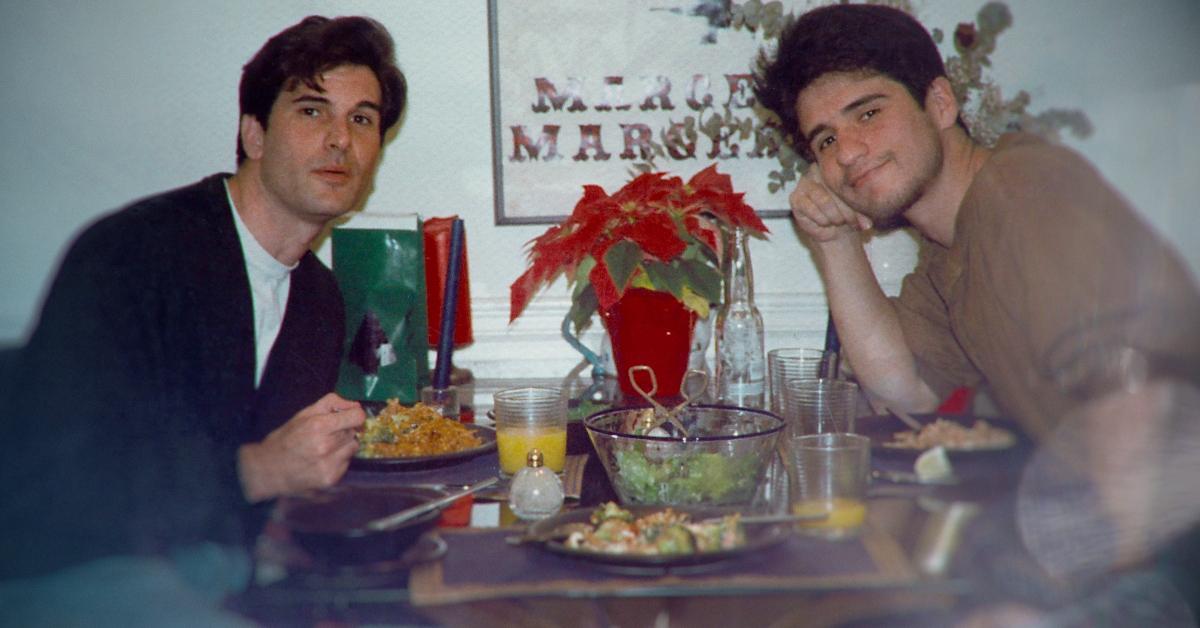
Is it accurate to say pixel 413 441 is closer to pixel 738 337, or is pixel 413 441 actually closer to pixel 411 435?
pixel 411 435

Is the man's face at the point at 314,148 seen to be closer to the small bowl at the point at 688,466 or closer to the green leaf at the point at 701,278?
the green leaf at the point at 701,278

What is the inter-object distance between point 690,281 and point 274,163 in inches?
23.2

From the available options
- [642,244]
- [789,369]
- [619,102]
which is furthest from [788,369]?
[619,102]

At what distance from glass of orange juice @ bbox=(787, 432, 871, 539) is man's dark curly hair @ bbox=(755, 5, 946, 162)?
64 centimetres

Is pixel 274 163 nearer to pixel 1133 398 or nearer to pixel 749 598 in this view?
pixel 749 598

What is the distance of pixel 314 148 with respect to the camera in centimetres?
140

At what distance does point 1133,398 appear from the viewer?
86 cm

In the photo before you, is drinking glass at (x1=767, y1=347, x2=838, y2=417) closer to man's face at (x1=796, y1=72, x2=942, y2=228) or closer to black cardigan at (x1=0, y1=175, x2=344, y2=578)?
man's face at (x1=796, y1=72, x2=942, y2=228)

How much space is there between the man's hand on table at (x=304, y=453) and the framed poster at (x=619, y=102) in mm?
939

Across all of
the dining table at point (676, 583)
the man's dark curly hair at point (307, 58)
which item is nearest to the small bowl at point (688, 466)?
the dining table at point (676, 583)

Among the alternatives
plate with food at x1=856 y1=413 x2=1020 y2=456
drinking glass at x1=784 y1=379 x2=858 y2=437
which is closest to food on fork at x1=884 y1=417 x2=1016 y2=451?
plate with food at x1=856 y1=413 x2=1020 y2=456

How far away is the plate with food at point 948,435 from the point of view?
979 mm

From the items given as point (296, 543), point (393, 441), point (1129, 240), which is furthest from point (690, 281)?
point (296, 543)

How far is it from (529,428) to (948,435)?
45 centimetres
